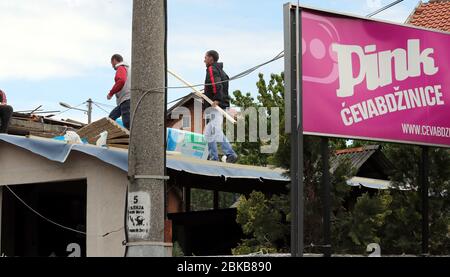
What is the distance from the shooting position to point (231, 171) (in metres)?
14.0

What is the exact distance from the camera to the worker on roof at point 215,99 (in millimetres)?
15367

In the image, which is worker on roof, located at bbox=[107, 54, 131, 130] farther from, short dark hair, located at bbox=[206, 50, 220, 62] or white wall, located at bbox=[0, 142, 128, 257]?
white wall, located at bbox=[0, 142, 128, 257]

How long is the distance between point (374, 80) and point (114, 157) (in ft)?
13.6

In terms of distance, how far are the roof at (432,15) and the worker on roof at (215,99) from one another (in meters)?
11.3

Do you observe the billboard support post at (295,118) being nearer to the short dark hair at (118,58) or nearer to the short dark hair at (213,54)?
the short dark hair at (213,54)

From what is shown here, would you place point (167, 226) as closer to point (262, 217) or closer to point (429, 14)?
point (262, 217)

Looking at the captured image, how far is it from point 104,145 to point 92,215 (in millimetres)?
1144

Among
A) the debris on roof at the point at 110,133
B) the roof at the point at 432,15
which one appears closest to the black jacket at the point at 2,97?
the debris on roof at the point at 110,133

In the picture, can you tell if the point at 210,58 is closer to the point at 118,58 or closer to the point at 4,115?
the point at 118,58

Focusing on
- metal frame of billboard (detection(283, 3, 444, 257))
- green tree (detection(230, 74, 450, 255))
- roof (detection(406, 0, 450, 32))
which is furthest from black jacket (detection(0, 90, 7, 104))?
roof (detection(406, 0, 450, 32))

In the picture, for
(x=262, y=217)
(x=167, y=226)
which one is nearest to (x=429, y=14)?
(x=262, y=217)

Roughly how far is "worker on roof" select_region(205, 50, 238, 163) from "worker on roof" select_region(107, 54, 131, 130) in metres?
1.47

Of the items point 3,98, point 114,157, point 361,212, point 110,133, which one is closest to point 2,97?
point 3,98
